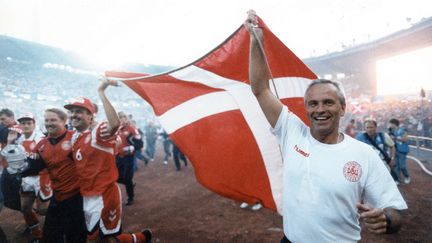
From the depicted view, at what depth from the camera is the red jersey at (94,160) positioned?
10.1 feet

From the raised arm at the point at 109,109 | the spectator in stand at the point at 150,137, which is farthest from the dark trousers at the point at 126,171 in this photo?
the spectator in stand at the point at 150,137

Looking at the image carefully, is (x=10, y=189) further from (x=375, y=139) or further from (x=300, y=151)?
(x=375, y=139)

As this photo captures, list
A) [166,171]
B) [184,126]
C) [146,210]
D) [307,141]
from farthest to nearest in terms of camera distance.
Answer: [166,171]
[146,210]
[184,126]
[307,141]

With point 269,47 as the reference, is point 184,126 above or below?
below

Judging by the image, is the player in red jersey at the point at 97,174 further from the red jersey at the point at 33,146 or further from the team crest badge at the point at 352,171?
the team crest badge at the point at 352,171

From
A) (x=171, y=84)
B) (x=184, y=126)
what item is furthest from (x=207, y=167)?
(x=171, y=84)

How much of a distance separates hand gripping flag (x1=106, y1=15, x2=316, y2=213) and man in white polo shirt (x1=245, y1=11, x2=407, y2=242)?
2.72ft

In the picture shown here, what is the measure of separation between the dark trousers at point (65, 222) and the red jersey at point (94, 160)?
297 mm

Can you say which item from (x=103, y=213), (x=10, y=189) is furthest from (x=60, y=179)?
(x=10, y=189)

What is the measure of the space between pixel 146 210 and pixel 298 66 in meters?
4.74

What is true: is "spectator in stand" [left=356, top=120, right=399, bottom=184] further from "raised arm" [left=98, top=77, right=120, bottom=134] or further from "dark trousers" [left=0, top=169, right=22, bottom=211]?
"dark trousers" [left=0, top=169, right=22, bottom=211]

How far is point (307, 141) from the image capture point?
71.9 inches

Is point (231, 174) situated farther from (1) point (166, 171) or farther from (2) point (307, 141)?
(1) point (166, 171)

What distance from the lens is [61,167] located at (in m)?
3.29
